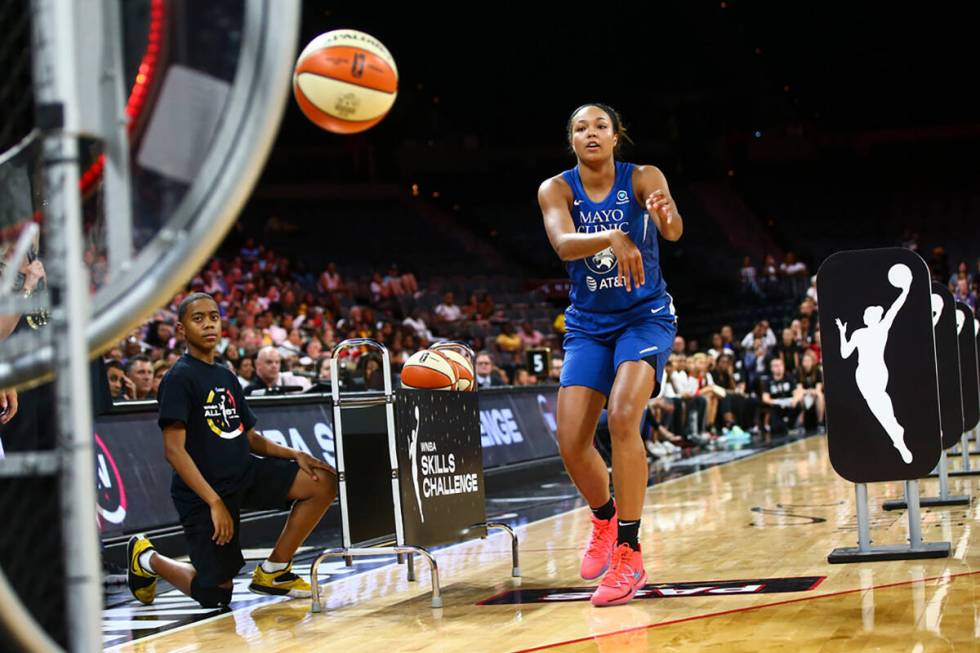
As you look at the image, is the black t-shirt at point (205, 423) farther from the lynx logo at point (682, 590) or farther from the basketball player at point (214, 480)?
the lynx logo at point (682, 590)

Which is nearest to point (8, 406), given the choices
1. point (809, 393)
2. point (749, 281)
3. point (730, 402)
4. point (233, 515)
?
point (233, 515)

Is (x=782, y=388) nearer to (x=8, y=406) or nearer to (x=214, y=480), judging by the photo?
(x=214, y=480)

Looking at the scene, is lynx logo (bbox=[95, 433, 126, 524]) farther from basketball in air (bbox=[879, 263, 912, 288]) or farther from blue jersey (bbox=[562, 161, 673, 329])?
basketball in air (bbox=[879, 263, 912, 288])

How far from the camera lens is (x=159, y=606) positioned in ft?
18.6

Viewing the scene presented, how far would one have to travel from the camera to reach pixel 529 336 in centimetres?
2189

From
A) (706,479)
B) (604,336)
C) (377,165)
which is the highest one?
(377,165)

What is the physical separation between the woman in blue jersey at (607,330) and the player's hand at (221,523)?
145cm

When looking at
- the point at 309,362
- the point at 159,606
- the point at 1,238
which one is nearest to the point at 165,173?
the point at 1,238

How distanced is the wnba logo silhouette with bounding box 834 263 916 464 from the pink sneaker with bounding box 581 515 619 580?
1.24 m

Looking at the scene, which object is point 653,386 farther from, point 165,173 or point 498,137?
point 498,137

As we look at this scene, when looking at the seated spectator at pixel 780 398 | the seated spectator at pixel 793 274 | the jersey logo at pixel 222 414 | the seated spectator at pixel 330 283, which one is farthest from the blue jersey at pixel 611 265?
the seated spectator at pixel 793 274

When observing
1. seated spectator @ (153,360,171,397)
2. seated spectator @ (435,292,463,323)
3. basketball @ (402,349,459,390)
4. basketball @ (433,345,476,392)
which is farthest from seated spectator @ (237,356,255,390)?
seated spectator @ (435,292,463,323)

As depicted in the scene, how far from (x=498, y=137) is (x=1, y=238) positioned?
93.4 feet

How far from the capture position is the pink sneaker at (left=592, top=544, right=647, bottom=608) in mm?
4656
